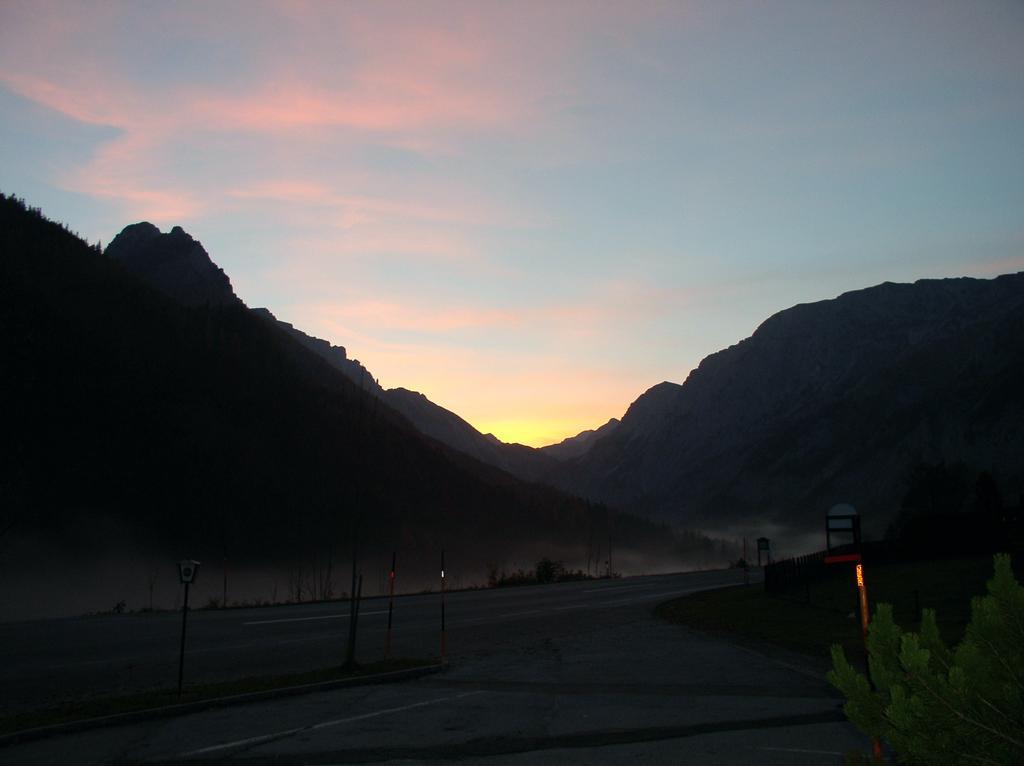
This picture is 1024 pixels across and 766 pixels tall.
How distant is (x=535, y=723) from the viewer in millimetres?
10703

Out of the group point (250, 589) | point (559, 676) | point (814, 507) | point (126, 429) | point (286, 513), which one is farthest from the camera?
point (814, 507)

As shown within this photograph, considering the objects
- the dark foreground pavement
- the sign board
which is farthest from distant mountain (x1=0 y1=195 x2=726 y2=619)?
the sign board

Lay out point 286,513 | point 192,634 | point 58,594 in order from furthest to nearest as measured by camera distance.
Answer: point 286,513
point 58,594
point 192,634

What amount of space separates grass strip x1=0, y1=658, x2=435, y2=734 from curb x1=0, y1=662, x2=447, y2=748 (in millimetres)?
90

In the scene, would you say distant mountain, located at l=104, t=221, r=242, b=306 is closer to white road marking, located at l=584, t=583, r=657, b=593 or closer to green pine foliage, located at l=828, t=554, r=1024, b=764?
white road marking, located at l=584, t=583, r=657, b=593

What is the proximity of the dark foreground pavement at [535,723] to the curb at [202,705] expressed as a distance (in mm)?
224

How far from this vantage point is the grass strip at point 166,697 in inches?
438

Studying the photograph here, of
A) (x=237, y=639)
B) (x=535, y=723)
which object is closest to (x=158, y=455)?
(x=237, y=639)

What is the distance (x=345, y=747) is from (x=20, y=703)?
654 cm

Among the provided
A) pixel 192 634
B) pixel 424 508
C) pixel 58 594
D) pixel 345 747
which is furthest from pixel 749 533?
pixel 345 747

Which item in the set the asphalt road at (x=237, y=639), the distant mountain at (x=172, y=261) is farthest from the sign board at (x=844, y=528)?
the distant mountain at (x=172, y=261)

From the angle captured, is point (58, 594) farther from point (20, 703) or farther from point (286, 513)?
point (20, 703)

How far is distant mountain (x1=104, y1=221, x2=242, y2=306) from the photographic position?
13750 cm

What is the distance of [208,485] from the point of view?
77.2m
